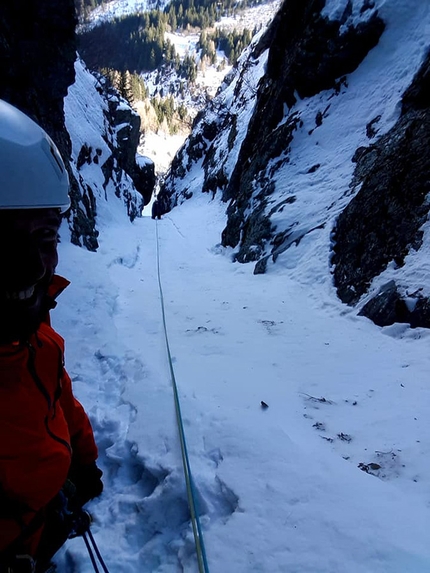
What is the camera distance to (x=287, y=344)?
5684 millimetres

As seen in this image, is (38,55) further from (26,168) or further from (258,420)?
(258,420)

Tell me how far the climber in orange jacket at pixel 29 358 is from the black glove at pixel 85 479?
33 cm

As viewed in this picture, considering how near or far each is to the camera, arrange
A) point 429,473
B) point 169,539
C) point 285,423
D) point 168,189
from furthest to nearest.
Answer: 1. point 168,189
2. point 285,423
3. point 429,473
4. point 169,539

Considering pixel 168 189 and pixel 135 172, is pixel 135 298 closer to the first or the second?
pixel 135 172

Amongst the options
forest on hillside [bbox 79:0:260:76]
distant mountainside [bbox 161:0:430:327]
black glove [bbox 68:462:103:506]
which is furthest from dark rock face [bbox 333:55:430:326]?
forest on hillside [bbox 79:0:260:76]

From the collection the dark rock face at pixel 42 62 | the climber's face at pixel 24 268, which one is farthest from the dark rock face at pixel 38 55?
the climber's face at pixel 24 268

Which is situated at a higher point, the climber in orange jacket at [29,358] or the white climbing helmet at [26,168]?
the white climbing helmet at [26,168]

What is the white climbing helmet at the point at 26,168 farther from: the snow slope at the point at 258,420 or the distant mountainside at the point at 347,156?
the distant mountainside at the point at 347,156

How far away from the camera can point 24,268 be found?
56.9 inches

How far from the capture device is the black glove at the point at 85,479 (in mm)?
2348

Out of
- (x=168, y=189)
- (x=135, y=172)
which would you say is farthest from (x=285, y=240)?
(x=168, y=189)

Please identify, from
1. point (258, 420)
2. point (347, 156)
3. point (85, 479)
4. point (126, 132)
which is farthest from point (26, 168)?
point (126, 132)

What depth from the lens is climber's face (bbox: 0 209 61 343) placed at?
143 centimetres

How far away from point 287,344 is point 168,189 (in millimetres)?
43974
